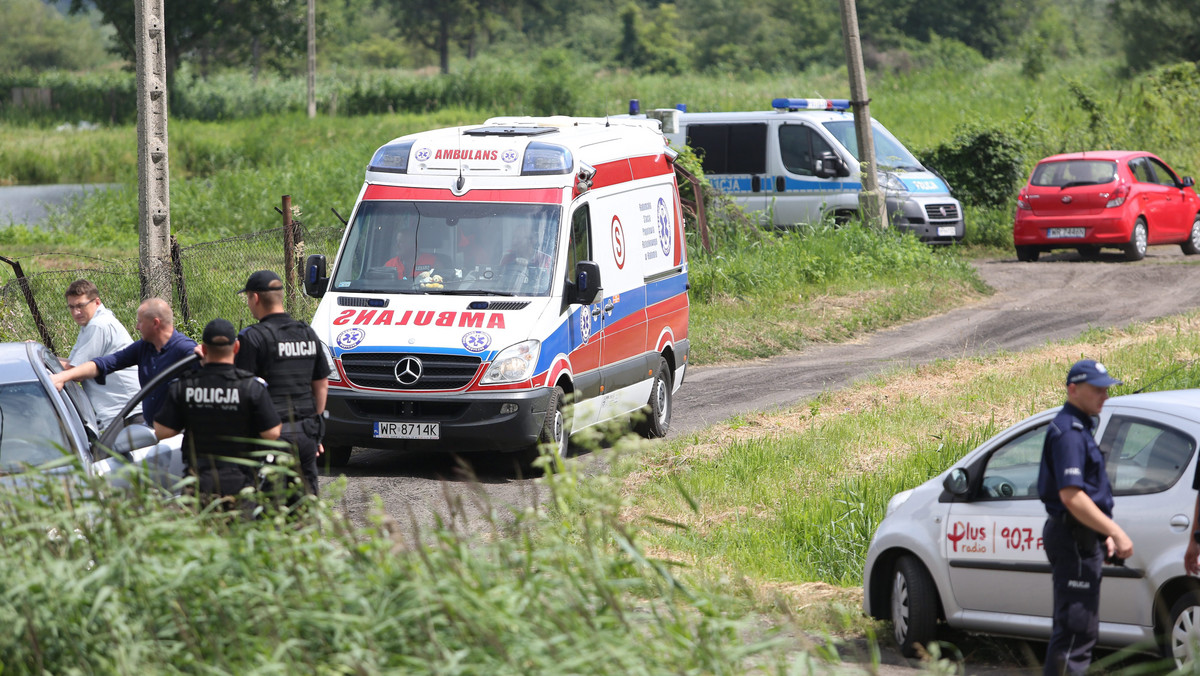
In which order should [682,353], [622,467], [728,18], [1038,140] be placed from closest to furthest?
[622,467], [682,353], [1038,140], [728,18]

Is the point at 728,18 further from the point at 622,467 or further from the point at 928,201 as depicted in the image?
the point at 622,467

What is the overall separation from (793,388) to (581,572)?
992 centimetres

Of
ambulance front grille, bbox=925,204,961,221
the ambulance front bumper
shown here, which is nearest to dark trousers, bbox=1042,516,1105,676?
the ambulance front bumper

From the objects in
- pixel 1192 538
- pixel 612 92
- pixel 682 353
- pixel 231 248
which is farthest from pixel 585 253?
pixel 612 92

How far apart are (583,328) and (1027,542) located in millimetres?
4980

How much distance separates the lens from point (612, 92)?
48469mm

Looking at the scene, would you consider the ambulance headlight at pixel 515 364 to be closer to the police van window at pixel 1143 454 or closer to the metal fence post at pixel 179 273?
the metal fence post at pixel 179 273

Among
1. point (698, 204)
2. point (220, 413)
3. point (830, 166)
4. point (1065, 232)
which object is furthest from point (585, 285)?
point (1065, 232)

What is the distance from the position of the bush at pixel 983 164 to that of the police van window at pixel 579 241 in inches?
691

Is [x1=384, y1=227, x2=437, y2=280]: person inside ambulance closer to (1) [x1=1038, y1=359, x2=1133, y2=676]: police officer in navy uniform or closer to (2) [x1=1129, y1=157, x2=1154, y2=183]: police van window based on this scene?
(1) [x1=1038, y1=359, x2=1133, y2=676]: police officer in navy uniform

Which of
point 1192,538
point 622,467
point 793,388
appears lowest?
point 793,388

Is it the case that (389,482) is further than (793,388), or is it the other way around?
(793,388)

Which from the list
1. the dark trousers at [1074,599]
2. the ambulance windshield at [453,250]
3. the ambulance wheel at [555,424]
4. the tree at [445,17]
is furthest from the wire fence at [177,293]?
the tree at [445,17]

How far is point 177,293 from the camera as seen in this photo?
1330cm
